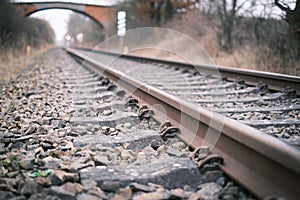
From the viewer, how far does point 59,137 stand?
317cm

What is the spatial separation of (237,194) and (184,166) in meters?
0.41

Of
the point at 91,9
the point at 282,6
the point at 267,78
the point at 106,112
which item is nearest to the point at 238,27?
the point at 282,6

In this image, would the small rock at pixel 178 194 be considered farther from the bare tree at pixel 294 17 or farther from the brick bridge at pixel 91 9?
the brick bridge at pixel 91 9

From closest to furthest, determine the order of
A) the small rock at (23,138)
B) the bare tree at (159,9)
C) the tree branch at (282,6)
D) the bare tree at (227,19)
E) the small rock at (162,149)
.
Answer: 1. the small rock at (162,149)
2. the small rock at (23,138)
3. the tree branch at (282,6)
4. the bare tree at (227,19)
5. the bare tree at (159,9)

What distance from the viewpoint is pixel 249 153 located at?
81.7 inches

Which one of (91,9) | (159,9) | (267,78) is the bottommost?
(267,78)

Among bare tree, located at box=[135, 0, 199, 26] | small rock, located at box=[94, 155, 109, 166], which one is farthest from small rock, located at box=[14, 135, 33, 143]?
bare tree, located at box=[135, 0, 199, 26]

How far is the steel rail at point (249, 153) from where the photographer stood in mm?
1742

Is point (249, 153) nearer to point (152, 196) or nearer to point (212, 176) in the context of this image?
point (212, 176)

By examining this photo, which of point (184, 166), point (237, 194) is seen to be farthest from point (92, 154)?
point (237, 194)

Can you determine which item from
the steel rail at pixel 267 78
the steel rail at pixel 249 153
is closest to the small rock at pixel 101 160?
the steel rail at pixel 249 153

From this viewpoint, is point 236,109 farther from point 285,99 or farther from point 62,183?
point 62,183

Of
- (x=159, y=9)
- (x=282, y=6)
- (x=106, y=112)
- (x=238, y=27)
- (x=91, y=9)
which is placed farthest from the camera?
(x=91, y=9)

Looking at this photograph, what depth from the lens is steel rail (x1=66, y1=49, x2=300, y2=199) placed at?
174 cm
